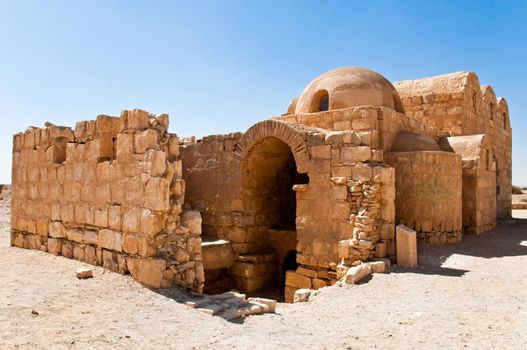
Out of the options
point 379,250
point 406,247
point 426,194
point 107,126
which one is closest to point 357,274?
point 379,250

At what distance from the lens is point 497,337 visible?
12.9 feet

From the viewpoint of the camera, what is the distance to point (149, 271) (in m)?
4.66

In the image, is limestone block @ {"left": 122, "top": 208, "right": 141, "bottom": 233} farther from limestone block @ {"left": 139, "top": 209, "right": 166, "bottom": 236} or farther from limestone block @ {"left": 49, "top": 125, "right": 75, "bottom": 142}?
limestone block @ {"left": 49, "top": 125, "right": 75, "bottom": 142}

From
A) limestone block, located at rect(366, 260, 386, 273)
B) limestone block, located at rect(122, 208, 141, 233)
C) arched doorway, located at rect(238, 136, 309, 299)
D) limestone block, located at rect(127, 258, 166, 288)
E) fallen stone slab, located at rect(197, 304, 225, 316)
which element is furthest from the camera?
arched doorway, located at rect(238, 136, 309, 299)

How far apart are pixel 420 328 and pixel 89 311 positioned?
327 centimetres

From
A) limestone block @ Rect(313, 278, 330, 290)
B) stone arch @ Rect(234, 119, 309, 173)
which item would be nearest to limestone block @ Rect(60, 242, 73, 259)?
stone arch @ Rect(234, 119, 309, 173)

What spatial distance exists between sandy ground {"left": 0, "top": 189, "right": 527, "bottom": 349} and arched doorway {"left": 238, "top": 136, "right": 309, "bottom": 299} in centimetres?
304

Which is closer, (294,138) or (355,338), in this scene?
(355,338)

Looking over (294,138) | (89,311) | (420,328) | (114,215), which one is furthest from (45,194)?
(420,328)

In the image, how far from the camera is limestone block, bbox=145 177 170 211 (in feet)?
15.5

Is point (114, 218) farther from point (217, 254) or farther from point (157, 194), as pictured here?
point (217, 254)

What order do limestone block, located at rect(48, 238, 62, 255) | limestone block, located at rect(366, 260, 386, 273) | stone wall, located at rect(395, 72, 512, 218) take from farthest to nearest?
stone wall, located at rect(395, 72, 512, 218)
limestone block, located at rect(366, 260, 386, 273)
limestone block, located at rect(48, 238, 62, 255)

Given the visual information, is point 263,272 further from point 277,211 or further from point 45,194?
point 45,194

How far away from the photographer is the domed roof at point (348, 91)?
31.3 ft
